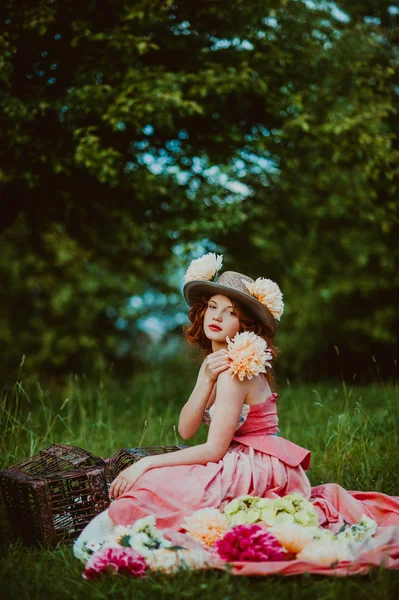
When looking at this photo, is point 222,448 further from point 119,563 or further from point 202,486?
point 119,563

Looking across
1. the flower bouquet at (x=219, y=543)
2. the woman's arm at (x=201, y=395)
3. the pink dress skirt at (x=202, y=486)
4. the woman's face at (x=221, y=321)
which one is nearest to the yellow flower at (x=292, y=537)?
the flower bouquet at (x=219, y=543)

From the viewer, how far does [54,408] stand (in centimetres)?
668

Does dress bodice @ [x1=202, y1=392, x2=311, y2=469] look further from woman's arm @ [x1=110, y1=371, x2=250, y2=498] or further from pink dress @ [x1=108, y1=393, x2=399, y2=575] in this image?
woman's arm @ [x1=110, y1=371, x2=250, y2=498]

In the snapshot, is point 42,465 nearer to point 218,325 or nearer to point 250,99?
point 218,325

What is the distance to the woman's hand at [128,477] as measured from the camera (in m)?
3.09

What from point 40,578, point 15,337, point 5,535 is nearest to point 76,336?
point 15,337

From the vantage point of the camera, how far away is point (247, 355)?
10.1ft

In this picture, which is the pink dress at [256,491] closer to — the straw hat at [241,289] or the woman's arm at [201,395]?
the woman's arm at [201,395]

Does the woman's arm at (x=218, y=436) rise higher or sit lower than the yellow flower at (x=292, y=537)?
higher

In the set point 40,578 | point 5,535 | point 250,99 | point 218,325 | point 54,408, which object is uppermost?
point 250,99

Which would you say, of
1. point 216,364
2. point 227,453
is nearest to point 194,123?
point 216,364

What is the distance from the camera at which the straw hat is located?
332 centimetres

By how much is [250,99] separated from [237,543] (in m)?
4.42

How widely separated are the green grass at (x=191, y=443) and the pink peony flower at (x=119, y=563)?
0.04 metres
